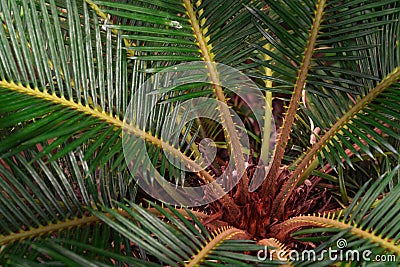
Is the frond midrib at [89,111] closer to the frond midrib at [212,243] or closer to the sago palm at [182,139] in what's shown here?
the sago palm at [182,139]

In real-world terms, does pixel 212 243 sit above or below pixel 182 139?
below

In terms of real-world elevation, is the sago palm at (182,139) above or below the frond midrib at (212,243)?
above

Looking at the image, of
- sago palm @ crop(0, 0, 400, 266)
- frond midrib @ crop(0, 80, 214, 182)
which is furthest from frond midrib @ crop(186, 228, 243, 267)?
frond midrib @ crop(0, 80, 214, 182)

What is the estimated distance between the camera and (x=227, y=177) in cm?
98

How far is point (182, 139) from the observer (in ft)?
2.87

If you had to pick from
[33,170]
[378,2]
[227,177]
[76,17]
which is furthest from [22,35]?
[378,2]

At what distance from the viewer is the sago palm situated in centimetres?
67

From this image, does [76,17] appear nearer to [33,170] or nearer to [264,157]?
[33,170]

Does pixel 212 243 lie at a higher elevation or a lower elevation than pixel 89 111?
lower

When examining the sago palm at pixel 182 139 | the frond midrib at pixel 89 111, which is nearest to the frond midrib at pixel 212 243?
the sago palm at pixel 182 139

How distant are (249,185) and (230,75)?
0.23 metres

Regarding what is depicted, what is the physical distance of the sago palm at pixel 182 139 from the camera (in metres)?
0.67

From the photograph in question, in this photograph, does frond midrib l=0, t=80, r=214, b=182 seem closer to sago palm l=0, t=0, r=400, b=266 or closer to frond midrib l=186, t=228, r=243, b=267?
sago palm l=0, t=0, r=400, b=266

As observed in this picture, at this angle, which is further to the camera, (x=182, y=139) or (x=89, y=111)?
(x=182, y=139)
